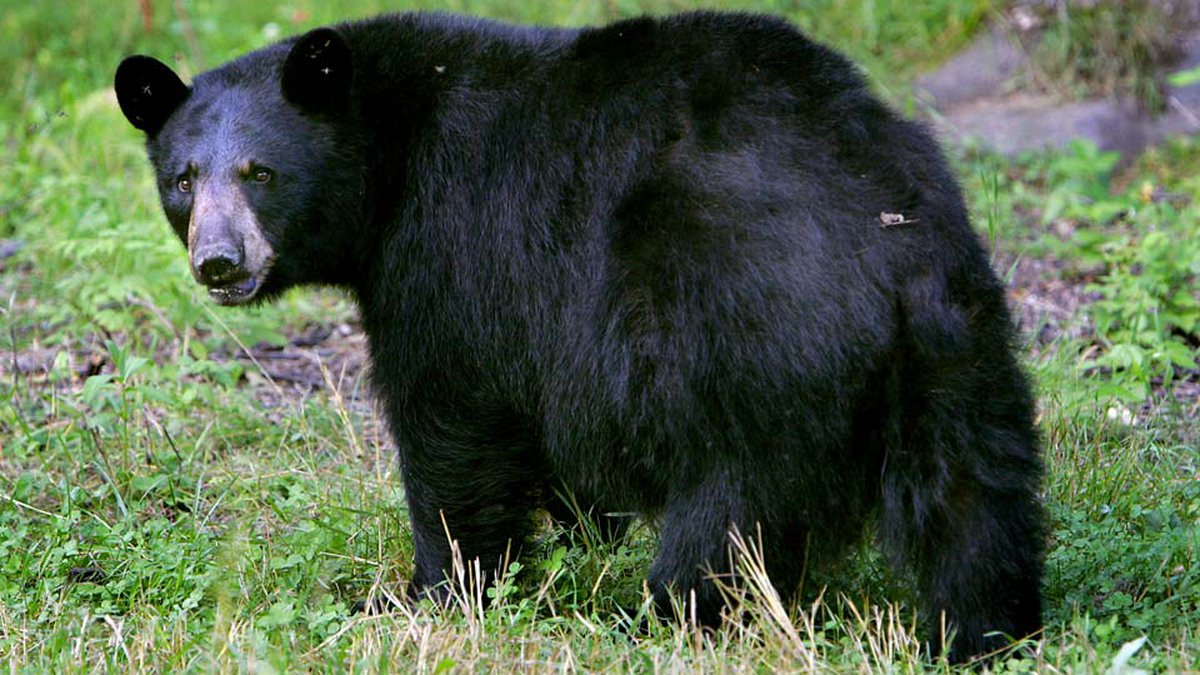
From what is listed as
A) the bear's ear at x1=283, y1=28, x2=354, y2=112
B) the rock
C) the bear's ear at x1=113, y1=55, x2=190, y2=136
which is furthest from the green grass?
the bear's ear at x1=283, y1=28, x2=354, y2=112

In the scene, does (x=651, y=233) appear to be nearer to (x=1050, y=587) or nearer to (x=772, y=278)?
(x=772, y=278)

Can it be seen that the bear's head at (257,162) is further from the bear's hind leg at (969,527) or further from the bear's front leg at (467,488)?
the bear's hind leg at (969,527)

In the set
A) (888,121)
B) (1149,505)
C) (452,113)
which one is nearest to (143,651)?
(452,113)

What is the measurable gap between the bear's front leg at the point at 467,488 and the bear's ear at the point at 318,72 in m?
1.11

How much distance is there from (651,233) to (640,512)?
923 millimetres

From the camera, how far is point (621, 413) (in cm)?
433

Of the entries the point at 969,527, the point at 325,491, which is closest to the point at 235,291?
the point at 325,491

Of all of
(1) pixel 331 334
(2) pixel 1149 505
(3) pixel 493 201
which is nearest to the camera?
(3) pixel 493 201

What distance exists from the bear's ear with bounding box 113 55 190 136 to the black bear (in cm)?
2

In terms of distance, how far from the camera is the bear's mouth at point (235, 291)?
4.74 m

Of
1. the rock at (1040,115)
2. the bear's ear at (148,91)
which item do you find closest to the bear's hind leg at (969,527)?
the bear's ear at (148,91)

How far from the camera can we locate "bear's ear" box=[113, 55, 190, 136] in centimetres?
488

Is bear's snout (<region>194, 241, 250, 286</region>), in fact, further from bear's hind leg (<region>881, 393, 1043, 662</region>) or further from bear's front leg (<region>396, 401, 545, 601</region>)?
bear's hind leg (<region>881, 393, 1043, 662</region>)

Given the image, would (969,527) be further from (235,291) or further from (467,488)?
(235,291)
